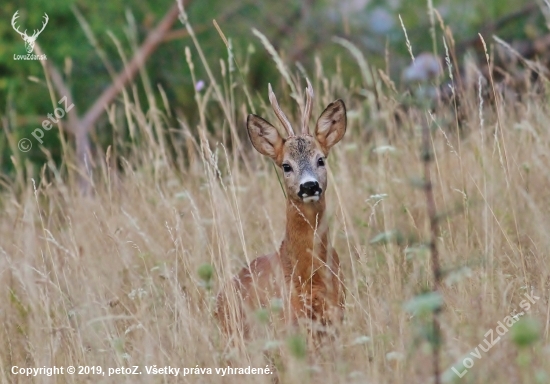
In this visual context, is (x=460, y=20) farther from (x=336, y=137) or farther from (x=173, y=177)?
(x=336, y=137)

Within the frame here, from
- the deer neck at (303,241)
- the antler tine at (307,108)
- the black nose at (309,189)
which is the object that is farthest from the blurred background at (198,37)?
the black nose at (309,189)

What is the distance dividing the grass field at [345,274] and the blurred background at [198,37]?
5690 mm

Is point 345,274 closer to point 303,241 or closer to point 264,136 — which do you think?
point 303,241

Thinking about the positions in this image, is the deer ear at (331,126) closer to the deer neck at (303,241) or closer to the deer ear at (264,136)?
the deer ear at (264,136)

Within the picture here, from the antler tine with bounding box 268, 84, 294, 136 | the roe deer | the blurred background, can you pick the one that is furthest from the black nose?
the blurred background

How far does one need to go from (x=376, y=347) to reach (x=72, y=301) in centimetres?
193

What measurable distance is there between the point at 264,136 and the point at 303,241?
643mm

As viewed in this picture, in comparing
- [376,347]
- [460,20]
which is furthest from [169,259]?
[460,20]

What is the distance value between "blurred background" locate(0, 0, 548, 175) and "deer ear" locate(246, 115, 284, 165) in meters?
6.57

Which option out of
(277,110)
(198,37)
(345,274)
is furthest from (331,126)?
(198,37)

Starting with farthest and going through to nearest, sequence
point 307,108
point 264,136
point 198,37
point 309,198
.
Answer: point 198,37
point 264,136
point 307,108
point 309,198

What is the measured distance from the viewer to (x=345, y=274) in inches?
211

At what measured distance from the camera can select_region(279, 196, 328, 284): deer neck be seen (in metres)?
4.99

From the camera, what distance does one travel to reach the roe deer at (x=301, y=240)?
4.74m
